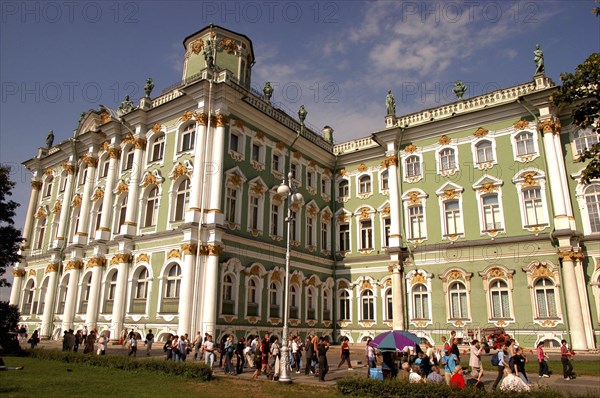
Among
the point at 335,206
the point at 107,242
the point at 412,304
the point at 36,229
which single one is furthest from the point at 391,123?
the point at 36,229

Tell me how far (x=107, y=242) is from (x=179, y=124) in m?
10.3

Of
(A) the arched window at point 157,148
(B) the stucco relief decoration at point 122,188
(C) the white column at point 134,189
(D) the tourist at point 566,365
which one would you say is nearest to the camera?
(D) the tourist at point 566,365

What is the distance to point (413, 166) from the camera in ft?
118

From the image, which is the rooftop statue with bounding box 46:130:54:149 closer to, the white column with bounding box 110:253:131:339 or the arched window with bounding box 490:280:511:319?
the white column with bounding box 110:253:131:339

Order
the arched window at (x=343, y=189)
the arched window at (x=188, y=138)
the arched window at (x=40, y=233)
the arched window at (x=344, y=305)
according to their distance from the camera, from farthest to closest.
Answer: the arched window at (x=40, y=233), the arched window at (x=343, y=189), the arched window at (x=344, y=305), the arched window at (x=188, y=138)

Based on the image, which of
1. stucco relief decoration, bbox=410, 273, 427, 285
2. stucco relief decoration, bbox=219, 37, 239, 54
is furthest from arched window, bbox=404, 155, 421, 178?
stucco relief decoration, bbox=219, 37, 239, 54

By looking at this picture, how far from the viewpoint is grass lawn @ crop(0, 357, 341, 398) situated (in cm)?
1355

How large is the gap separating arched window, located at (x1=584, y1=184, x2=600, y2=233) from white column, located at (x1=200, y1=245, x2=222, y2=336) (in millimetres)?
23075

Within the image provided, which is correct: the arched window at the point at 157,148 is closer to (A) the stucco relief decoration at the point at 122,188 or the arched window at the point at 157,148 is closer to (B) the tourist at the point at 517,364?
(A) the stucco relief decoration at the point at 122,188

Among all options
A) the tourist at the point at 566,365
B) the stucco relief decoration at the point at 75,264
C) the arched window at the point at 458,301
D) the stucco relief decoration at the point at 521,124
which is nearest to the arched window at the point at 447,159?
the stucco relief decoration at the point at 521,124

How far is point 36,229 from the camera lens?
1719 inches

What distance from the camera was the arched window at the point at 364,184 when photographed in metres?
39.1

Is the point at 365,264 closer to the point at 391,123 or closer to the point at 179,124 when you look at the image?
the point at 391,123

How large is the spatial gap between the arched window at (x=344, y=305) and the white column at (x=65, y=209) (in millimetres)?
23987
